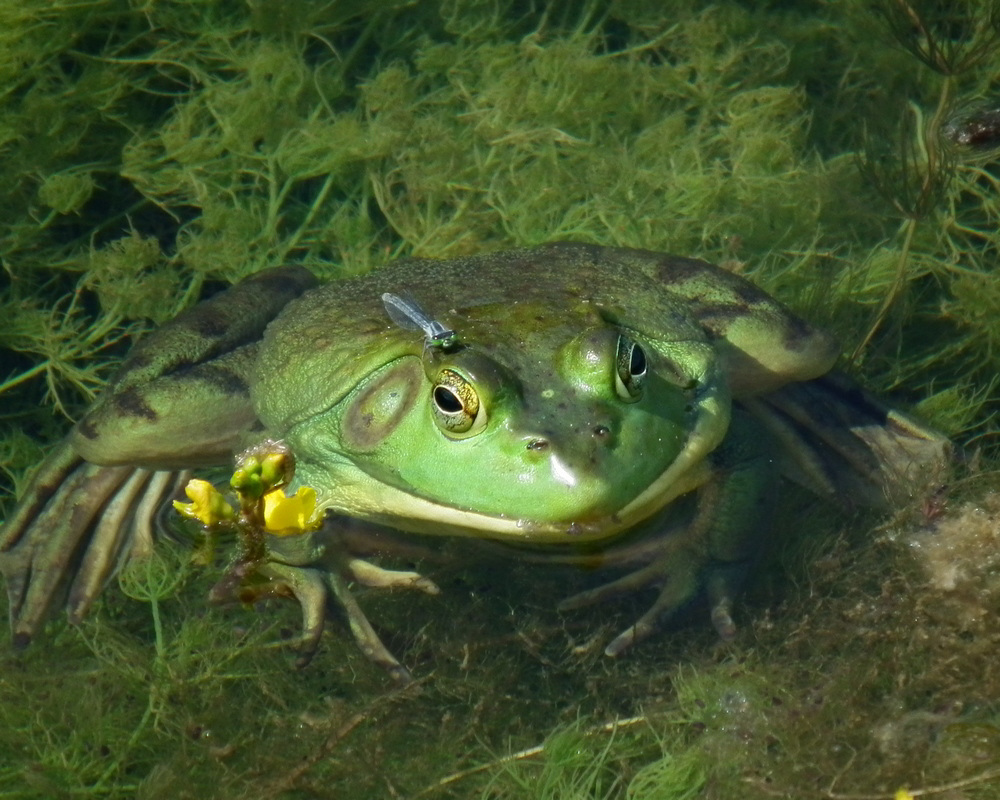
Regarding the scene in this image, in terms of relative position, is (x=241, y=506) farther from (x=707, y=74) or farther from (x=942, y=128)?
(x=707, y=74)

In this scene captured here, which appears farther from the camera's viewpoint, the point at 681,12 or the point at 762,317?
the point at 681,12

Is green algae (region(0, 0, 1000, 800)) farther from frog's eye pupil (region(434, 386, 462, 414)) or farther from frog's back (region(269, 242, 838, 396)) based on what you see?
frog's eye pupil (region(434, 386, 462, 414))

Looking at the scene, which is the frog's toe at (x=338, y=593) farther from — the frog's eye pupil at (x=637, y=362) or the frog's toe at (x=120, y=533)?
the frog's eye pupil at (x=637, y=362)

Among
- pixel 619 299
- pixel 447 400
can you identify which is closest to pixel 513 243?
pixel 619 299

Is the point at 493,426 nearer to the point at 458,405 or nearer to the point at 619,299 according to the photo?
the point at 458,405

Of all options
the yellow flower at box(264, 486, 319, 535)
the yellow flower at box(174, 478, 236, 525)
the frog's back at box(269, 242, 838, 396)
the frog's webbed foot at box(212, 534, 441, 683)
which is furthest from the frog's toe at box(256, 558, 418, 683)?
the frog's back at box(269, 242, 838, 396)

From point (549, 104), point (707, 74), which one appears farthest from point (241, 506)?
point (707, 74)
